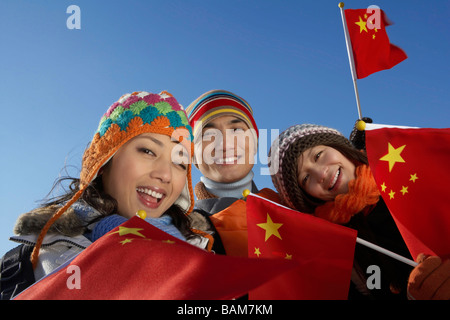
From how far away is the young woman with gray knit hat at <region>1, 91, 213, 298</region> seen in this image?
2.37 meters

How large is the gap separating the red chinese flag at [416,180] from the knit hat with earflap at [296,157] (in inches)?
16.0

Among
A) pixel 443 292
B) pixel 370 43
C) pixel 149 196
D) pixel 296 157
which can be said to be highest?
pixel 370 43

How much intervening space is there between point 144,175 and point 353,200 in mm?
1464

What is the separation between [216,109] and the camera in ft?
12.6

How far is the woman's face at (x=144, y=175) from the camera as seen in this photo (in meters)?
2.59

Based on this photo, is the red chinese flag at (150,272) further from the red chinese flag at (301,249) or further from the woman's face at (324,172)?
the woman's face at (324,172)

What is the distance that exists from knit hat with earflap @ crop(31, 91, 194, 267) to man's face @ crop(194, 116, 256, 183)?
73 centimetres

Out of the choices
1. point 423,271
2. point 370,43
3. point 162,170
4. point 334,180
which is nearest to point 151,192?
point 162,170

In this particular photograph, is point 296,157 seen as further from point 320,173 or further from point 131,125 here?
point 131,125

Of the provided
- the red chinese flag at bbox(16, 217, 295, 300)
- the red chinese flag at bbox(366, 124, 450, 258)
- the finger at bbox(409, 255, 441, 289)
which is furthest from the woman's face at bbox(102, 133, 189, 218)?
the finger at bbox(409, 255, 441, 289)

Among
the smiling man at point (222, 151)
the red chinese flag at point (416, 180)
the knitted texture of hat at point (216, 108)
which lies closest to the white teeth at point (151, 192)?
the smiling man at point (222, 151)

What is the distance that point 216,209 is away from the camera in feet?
11.9
